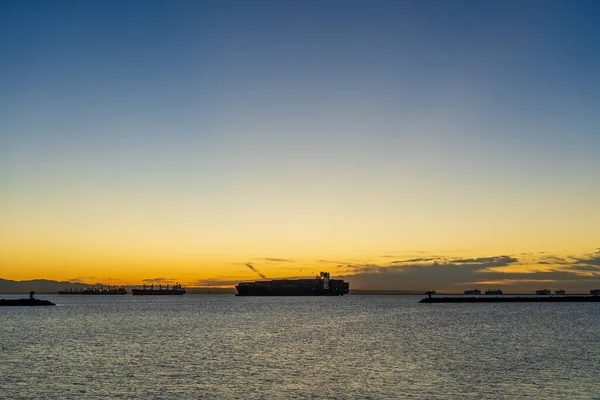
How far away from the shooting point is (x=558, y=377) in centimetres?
4781

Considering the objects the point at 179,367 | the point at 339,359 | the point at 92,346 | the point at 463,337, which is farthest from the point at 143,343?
the point at 463,337

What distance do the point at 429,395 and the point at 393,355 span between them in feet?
74.2

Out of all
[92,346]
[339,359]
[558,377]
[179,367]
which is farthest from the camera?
[92,346]

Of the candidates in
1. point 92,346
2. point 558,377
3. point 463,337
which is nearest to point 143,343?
point 92,346

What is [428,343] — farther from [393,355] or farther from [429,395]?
[429,395]

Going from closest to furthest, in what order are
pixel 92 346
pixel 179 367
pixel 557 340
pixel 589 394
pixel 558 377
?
1. pixel 589 394
2. pixel 558 377
3. pixel 179 367
4. pixel 92 346
5. pixel 557 340

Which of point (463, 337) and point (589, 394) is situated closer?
point (589, 394)

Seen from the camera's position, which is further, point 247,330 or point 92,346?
point 247,330

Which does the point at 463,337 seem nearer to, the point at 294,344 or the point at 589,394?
the point at 294,344

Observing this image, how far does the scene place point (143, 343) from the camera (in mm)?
76375

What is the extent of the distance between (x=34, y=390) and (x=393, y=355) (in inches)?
1393

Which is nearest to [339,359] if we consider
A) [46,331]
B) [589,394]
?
[589,394]

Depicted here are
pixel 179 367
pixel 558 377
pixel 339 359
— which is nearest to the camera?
pixel 558 377

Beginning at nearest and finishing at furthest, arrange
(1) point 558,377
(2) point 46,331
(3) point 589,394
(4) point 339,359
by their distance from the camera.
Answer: (3) point 589,394 < (1) point 558,377 < (4) point 339,359 < (2) point 46,331
